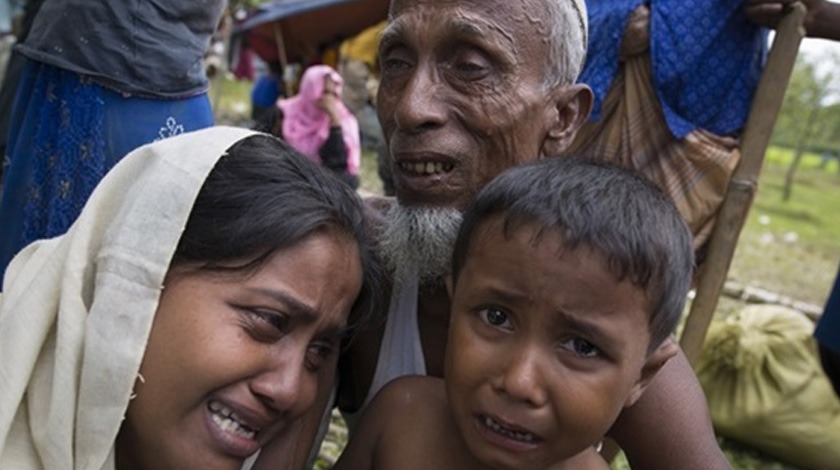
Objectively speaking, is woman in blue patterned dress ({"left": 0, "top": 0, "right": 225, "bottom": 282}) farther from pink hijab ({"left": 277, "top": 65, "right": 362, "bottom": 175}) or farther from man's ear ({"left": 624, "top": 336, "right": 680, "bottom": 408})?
pink hijab ({"left": 277, "top": 65, "right": 362, "bottom": 175})

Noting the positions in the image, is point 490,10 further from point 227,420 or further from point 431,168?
point 227,420

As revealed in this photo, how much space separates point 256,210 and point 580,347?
0.70m

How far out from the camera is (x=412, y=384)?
77.8 inches

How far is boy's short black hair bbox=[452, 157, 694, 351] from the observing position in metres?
1.54

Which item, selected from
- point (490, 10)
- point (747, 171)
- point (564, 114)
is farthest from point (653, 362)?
point (747, 171)

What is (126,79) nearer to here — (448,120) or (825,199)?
(448,120)

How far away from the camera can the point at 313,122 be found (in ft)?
27.6

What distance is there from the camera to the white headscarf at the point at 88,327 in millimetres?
1583

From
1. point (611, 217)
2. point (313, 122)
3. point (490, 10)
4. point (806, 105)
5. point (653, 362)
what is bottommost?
point (806, 105)

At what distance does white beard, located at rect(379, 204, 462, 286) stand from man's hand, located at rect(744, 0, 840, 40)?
165 cm

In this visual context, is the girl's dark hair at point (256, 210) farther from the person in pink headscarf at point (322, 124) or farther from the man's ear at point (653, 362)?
the person in pink headscarf at point (322, 124)

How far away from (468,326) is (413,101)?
26.9 inches

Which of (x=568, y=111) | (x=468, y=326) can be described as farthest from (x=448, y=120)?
(x=468, y=326)

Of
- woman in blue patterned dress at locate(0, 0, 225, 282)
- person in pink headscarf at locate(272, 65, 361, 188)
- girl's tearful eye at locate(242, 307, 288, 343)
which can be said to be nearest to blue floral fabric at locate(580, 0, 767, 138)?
woman in blue patterned dress at locate(0, 0, 225, 282)
